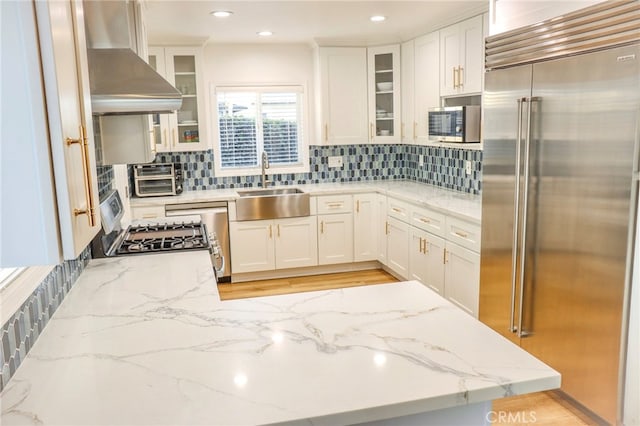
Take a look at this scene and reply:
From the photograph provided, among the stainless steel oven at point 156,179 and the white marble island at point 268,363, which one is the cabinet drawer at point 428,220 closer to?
the white marble island at point 268,363

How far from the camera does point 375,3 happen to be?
12.2 feet

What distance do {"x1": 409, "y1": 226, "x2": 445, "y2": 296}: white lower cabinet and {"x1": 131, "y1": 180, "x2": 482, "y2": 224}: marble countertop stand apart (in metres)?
0.27

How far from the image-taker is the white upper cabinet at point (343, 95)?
5250 mm

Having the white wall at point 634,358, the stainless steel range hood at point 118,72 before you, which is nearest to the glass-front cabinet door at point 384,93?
the stainless steel range hood at point 118,72

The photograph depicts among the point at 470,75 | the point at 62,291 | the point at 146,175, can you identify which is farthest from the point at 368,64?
the point at 62,291

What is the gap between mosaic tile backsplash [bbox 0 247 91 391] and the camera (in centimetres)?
133

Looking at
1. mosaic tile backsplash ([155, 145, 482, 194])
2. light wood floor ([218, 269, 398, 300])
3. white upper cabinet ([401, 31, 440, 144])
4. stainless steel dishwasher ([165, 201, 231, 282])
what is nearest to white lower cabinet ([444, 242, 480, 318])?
mosaic tile backsplash ([155, 145, 482, 194])

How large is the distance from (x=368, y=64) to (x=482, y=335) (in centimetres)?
421

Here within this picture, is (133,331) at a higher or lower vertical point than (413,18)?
lower

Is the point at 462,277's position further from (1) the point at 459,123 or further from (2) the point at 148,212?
(2) the point at 148,212

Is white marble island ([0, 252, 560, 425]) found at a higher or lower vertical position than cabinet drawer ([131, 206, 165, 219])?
higher

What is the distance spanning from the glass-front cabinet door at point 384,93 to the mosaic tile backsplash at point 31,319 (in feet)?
12.5

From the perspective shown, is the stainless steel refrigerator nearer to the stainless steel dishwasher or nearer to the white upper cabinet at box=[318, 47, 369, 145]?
the white upper cabinet at box=[318, 47, 369, 145]

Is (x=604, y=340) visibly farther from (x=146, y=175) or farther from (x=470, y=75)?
(x=146, y=175)
